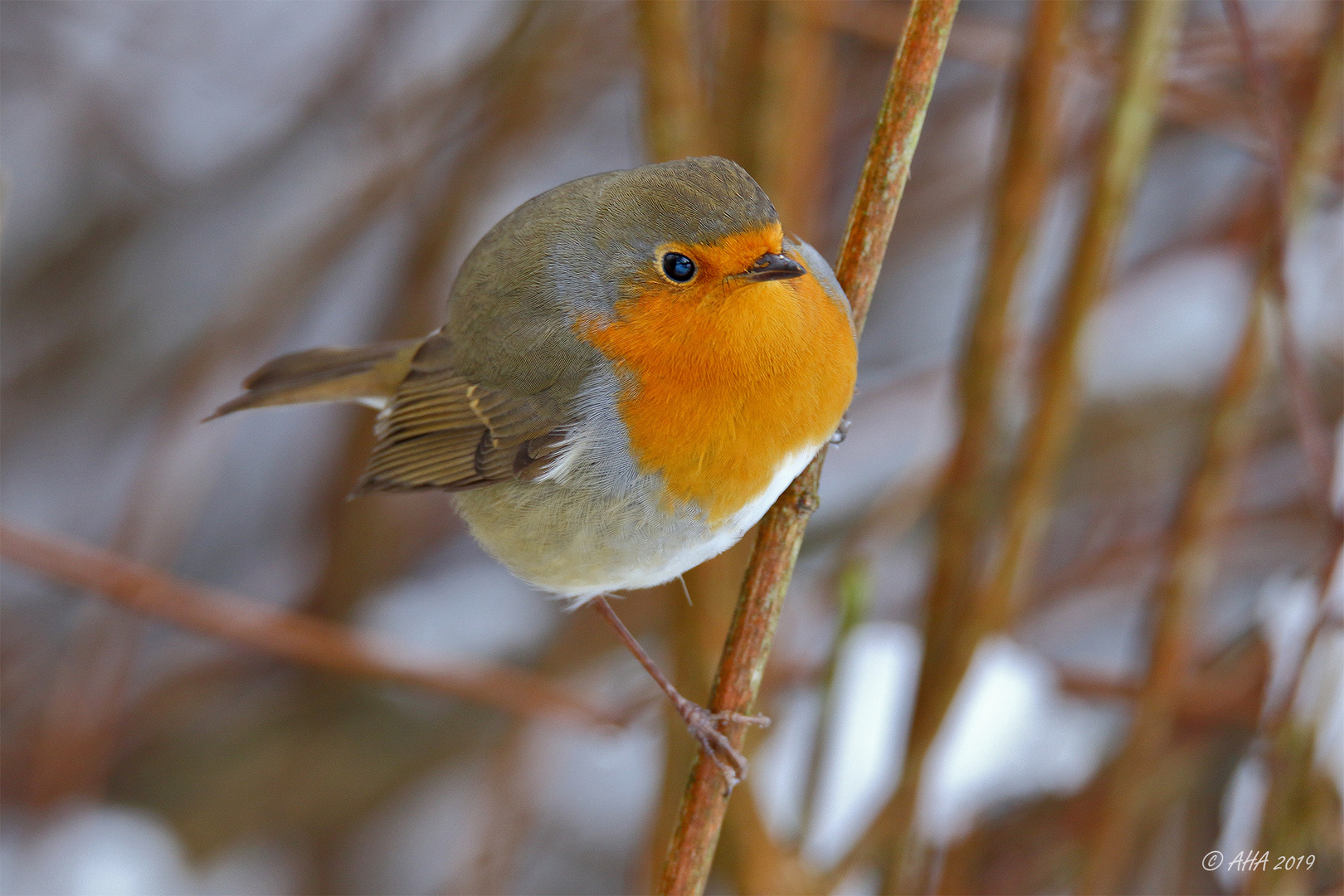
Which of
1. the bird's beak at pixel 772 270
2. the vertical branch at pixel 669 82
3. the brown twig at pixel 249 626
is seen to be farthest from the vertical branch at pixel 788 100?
the brown twig at pixel 249 626

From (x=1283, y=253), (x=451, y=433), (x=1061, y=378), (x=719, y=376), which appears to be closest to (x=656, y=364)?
(x=719, y=376)

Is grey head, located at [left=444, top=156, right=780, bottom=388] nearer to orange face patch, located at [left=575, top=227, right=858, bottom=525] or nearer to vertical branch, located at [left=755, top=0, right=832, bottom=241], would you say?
orange face patch, located at [left=575, top=227, right=858, bottom=525]

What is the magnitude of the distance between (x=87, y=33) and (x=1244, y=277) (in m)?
3.82

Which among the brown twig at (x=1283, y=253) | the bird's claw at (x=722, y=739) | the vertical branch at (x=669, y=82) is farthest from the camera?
the vertical branch at (x=669, y=82)

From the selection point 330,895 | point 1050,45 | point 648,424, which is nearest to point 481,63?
point 1050,45

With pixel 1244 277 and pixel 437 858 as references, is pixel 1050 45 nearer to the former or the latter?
pixel 1244 277

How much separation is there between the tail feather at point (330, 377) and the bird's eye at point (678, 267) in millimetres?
829

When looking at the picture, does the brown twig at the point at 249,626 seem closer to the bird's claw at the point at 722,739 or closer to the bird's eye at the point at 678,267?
the bird's claw at the point at 722,739

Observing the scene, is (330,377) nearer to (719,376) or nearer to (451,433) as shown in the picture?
(451,433)

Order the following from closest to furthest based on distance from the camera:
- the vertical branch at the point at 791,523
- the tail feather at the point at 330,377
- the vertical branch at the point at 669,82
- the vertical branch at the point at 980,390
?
1. the vertical branch at the point at 791,523
2. the vertical branch at the point at 669,82
3. the vertical branch at the point at 980,390
4. the tail feather at the point at 330,377

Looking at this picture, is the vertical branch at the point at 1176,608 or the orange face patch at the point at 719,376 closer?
the orange face patch at the point at 719,376

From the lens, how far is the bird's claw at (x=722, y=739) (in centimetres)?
171

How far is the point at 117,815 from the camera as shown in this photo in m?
3.81

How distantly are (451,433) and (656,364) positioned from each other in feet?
1.70
